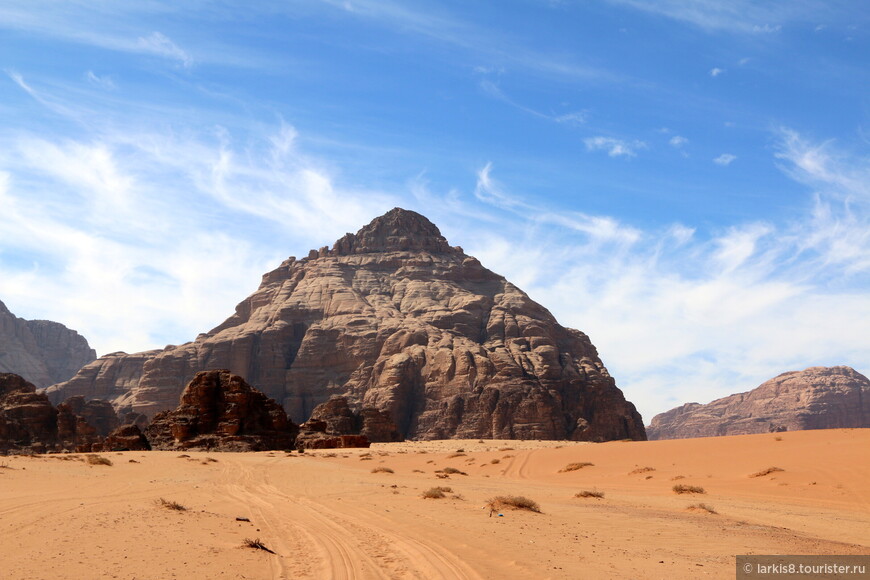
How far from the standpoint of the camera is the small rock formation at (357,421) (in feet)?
225

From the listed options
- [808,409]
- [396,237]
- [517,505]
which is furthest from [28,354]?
[517,505]

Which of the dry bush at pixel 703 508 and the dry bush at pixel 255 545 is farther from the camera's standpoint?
the dry bush at pixel 703 508

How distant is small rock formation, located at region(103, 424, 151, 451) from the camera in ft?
149

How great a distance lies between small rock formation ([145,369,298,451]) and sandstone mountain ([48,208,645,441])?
31.8 m

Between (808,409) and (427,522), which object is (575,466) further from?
(808,409)

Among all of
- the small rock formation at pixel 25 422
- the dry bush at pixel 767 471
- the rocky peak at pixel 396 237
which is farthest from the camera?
the rocky peak at pixel 396 237

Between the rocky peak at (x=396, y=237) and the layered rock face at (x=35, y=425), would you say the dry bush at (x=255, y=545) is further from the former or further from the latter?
the rocky peak at (x=396, y=237)

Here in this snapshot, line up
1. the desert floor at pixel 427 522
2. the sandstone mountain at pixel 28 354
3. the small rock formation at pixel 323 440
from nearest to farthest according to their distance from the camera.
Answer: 1. the desert floor at pixel 427 522
2. the small rock formation at pixel 323 440
3. the sandstone mountain at pixel 28 354

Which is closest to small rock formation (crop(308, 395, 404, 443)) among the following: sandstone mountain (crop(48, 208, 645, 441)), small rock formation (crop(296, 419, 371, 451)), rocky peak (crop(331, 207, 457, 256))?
small rock formation (crop(296, 419, 371, 451))

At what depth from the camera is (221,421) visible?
161 ft

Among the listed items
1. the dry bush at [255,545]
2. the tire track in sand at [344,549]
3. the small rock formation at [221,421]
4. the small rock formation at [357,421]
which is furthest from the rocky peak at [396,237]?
the dry bush at [255,545]

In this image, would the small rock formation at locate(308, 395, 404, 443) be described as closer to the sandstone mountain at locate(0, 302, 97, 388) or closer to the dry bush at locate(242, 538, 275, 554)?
the dry bush at locate(242, 538, 275, 554)

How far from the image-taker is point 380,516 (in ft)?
44.0

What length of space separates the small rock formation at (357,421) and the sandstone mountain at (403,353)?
925cm
